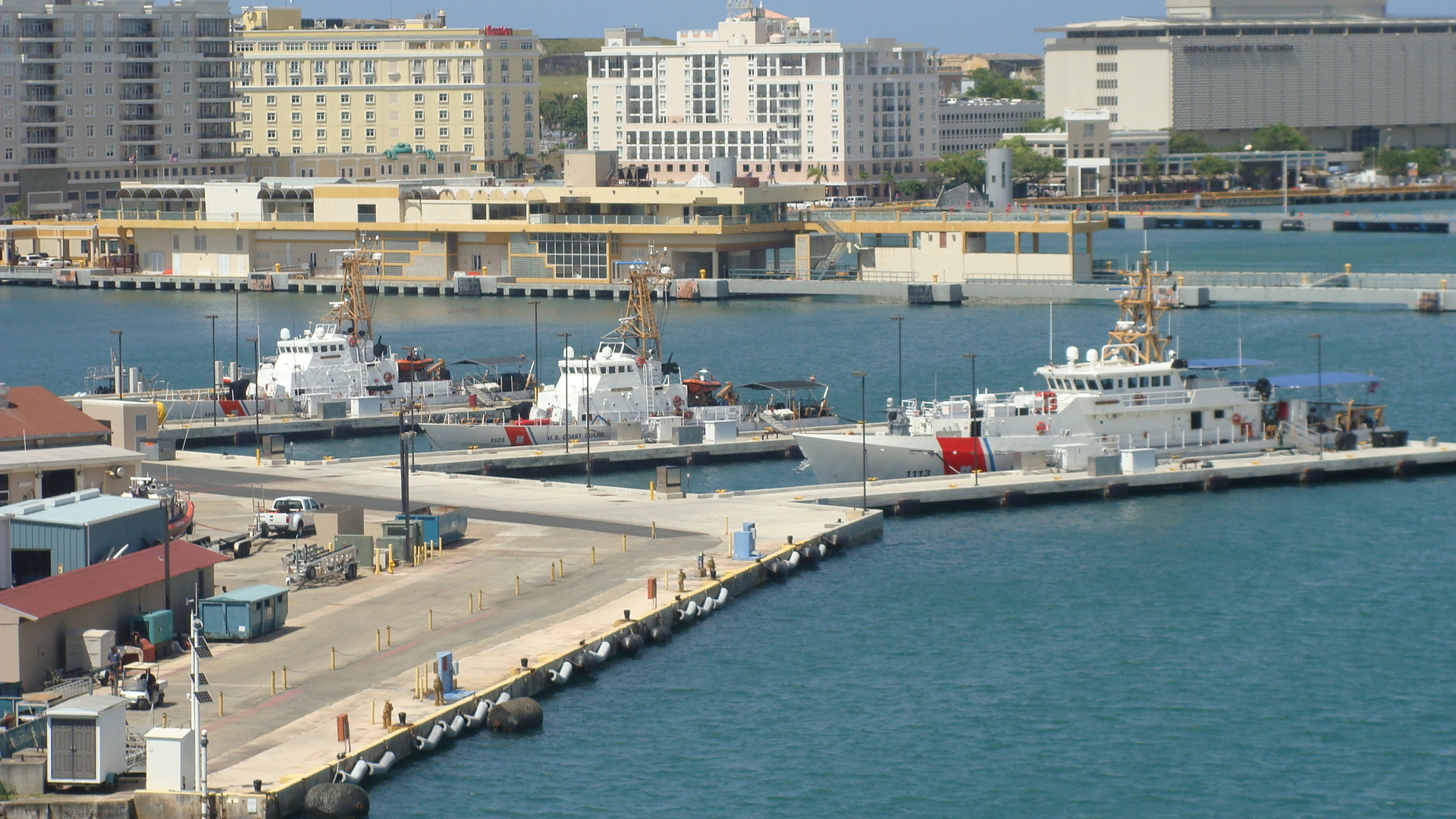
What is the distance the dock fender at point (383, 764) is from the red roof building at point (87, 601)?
25.8 feet

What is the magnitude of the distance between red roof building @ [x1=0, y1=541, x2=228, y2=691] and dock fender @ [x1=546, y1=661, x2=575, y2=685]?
8293mm

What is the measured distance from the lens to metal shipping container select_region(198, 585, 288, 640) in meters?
47.2

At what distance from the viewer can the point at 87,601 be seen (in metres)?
44.8

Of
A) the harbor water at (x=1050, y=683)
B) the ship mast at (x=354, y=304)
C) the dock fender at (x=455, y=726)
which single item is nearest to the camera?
the harbor water at (x=1050, y=683)

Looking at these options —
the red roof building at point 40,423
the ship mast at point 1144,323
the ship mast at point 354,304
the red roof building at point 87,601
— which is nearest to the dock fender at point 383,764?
Result: the red roof building at point 87,601

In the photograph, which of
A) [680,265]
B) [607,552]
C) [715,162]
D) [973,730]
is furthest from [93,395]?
[715,162]

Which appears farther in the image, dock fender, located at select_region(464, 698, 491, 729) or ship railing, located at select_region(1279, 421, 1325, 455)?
ship railing, located at select_region(1279, 421, 1325, 455)

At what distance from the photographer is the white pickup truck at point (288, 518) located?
59656 millimetres

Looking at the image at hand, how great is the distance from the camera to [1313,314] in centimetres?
13012

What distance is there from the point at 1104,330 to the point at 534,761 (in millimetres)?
82070

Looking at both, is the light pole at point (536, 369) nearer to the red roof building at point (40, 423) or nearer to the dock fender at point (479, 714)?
the red roof building at point (40, 423)

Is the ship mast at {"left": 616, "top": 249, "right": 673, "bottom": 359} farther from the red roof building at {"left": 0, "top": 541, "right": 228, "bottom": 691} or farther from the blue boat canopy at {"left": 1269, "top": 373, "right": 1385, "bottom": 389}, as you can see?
the red roof building at {"left": 0, "top": 541, "right": 228, "bottom": 691}

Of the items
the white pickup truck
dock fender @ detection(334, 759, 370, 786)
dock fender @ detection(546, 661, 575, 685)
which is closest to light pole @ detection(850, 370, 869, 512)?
the white pickup truck

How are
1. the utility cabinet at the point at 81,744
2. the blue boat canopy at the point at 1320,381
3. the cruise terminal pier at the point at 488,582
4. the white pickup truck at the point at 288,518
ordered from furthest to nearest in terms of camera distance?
the blue boat canopy at the point at 1320,381, the white pickup truck at the point at 288,518, the cruise terminal pier at the point at 488,582, the utility cabinet at the point at 81,744
